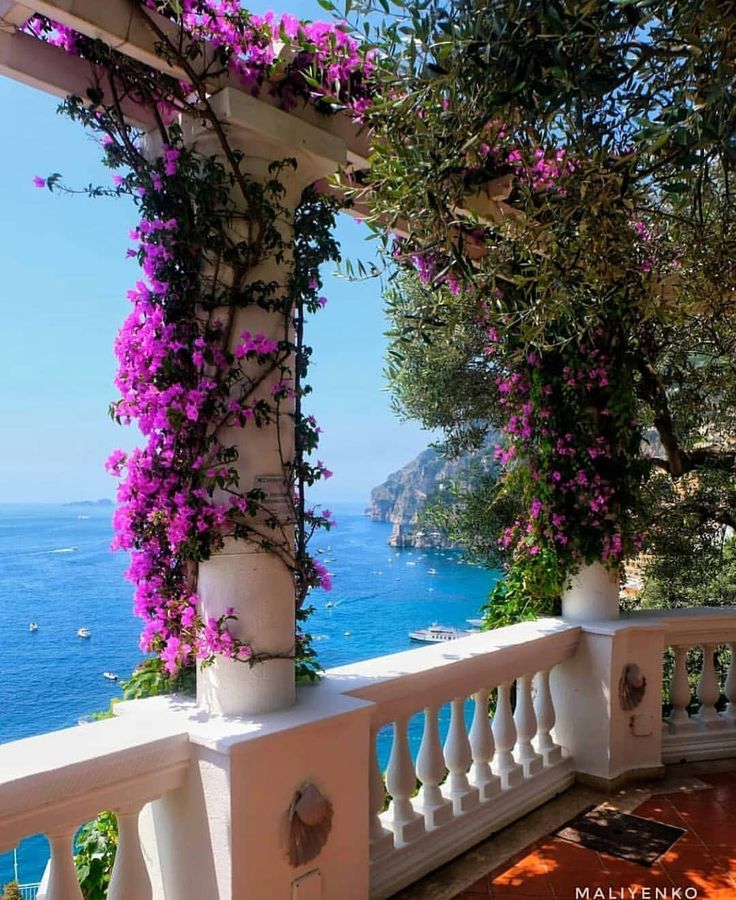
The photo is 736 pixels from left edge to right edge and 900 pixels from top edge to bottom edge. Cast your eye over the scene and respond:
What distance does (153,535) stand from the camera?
1.92 meters

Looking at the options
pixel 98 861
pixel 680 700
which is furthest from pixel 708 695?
pixel 98 861

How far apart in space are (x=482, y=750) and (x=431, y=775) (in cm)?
35

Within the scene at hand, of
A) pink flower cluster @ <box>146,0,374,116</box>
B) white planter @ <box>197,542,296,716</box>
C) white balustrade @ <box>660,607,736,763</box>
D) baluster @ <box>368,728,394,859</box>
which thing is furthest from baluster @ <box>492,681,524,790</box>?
pink flower cluster @ <box>146,0,374,116</box>

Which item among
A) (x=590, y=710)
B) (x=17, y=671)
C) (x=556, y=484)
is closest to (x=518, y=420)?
(x=556, y=484)

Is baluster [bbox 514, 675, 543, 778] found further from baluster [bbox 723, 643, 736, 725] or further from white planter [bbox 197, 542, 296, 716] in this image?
white planter [bbox 197, 542, 296, 716]

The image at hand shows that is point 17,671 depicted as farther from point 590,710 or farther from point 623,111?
point 623,111

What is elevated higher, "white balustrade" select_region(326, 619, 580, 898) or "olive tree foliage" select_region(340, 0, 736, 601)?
"olive tree foliage" select_region(340, 0, 736, 601)

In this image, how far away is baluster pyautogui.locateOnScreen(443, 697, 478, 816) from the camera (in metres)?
2.74

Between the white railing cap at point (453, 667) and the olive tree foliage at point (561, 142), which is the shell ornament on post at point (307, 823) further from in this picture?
the olive tree foliage at point (561, 142)

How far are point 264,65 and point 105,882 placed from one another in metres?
2.46

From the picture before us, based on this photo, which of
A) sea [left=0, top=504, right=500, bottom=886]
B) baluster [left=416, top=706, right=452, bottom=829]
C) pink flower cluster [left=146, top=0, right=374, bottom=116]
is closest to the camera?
pink flower cluster [left=146, top=0, right=374, bottom=116]

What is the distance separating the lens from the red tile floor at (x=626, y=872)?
2404mm

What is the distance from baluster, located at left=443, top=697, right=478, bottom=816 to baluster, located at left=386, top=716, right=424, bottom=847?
26 centimetres

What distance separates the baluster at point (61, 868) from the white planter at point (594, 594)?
2.54m
